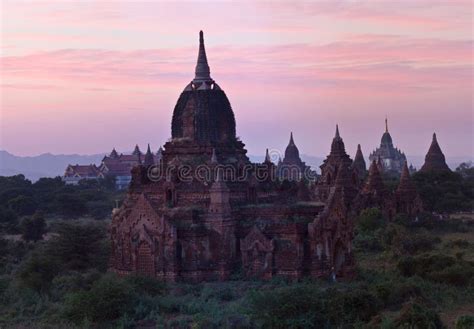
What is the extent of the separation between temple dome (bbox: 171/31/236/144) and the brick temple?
48 mm

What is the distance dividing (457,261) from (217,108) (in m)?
13.2

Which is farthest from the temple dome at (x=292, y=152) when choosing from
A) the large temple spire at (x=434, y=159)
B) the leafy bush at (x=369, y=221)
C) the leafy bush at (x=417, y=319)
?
the leafy bush at (x=417, y=319)

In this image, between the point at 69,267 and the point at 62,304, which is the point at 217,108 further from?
the point at 62,304

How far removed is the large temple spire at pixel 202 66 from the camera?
128 feet

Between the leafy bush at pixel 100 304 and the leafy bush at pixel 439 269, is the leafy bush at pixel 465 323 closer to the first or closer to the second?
the leafy bush at pixel 439 269

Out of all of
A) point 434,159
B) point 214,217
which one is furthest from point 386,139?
point 214,217

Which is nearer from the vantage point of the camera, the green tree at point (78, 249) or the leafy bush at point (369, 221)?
the green tree at point (78, 249)

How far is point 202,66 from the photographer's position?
3916cm

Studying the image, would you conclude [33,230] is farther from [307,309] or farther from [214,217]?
[307,309]

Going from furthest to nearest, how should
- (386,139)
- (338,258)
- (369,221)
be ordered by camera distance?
(386,139) → (369,221) → (338,258)

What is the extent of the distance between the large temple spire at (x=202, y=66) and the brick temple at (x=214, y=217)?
0.06 meters

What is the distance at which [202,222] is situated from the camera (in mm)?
34250

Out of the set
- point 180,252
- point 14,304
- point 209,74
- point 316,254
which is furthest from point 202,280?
point 209,74

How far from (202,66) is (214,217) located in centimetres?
881
